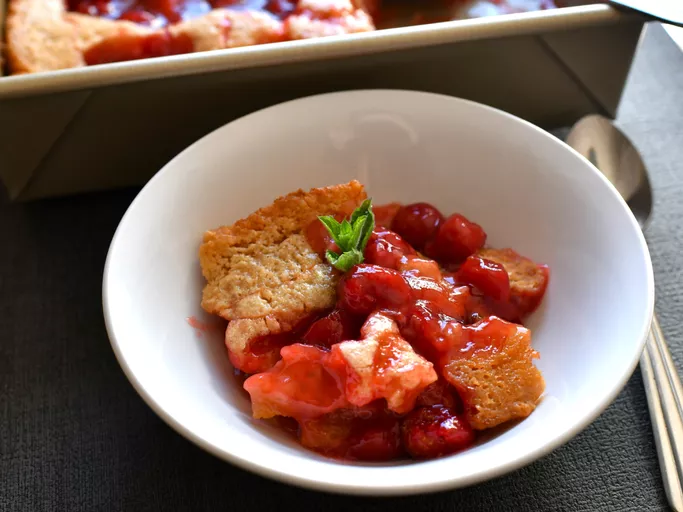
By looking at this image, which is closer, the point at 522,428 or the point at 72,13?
the point at 522,428

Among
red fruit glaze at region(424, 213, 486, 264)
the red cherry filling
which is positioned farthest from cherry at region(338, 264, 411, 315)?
red fruit glaze at region(424, 213, 486, 264)

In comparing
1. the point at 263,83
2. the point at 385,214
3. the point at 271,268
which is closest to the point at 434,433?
the point at 271,268

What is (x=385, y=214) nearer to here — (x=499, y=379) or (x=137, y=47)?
(x=499, y=379)

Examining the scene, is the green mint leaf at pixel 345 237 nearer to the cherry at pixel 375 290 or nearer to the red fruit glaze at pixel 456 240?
the cherry at pixel 375 290

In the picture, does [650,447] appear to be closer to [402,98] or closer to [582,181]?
[582,181]

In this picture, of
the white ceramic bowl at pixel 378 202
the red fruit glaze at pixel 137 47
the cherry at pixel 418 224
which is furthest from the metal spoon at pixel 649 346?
the red fruit glaze at pixel 137 47

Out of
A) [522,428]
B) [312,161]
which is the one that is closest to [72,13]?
[312,161]

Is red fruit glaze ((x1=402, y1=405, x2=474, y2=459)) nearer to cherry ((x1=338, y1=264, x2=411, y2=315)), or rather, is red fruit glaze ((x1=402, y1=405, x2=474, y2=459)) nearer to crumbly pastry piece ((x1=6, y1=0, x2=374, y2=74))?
cherry ((x1=338, y1=264, x2=411, y2=315))
